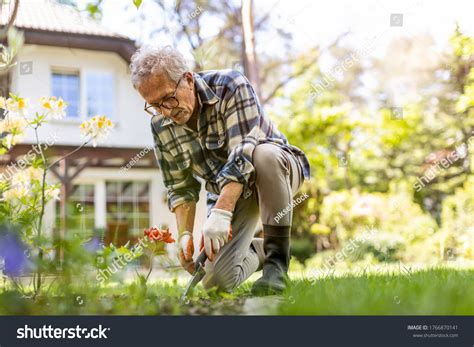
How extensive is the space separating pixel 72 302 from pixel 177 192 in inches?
33.6

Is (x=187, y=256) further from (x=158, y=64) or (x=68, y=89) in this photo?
(x=68, y=89)

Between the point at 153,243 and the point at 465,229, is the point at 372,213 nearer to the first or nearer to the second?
the point at 465,229

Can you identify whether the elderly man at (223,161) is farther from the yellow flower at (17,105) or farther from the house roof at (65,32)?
the house roof at (65,32)

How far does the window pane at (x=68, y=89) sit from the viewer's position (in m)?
7.44

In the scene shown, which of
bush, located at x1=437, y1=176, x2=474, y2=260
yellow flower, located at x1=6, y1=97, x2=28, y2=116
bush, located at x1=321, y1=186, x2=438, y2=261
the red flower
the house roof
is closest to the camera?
the red flower

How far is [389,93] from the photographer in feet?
28.6

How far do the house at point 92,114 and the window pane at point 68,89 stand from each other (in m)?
0.01

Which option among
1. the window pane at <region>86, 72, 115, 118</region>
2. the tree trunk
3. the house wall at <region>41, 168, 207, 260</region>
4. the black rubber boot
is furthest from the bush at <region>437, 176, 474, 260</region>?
the window pane at <region>86, 72, 115, 118</region>

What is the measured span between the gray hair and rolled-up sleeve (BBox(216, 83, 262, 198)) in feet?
0.69

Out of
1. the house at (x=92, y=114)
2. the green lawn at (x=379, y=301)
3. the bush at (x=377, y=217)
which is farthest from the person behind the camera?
the house at (x=92, y=114)

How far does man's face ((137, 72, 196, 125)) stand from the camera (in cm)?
184

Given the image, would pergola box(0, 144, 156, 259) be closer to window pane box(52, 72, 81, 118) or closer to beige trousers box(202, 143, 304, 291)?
window pane box(52, 72, 81, 118)

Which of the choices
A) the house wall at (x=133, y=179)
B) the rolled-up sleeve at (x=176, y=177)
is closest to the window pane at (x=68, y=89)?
the house wall at (x=133, y=179)
